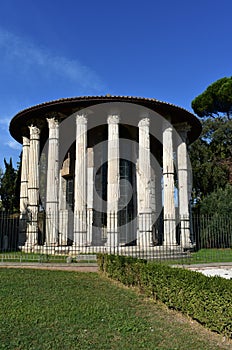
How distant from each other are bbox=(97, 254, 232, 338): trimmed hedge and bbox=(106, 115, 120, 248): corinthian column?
7.08 meters

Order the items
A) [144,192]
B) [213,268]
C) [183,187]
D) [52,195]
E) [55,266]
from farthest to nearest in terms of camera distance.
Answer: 1. [183,187]
2. [144,192]
3. [52,195]
4. [213,268]
5. [55,266]

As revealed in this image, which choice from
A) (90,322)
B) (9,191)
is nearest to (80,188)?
(90,322)

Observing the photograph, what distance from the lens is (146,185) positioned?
1730 centimetres

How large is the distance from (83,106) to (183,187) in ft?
23.4

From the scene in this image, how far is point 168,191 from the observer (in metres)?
18.1

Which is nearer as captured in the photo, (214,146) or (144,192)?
(144,192)

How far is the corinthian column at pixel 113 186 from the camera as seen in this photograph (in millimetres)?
15875

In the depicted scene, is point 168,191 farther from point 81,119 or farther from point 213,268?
point 213,268

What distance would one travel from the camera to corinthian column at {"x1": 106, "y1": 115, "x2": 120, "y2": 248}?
15.9 m

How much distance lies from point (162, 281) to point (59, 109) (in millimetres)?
13214

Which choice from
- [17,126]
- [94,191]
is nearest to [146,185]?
[94,191]

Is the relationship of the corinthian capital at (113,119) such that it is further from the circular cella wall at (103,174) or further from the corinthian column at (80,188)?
the corinthian column at (80,188)

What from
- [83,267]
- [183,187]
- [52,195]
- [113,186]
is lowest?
[83,267]

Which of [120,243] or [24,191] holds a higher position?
[24,191]
